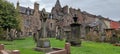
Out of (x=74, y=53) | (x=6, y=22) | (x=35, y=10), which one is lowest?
(x=74, y=53)

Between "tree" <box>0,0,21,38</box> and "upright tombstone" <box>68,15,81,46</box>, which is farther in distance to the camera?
"tree" <box>0,0,21,38</box>

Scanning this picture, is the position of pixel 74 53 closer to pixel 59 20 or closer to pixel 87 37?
pixel 87 37

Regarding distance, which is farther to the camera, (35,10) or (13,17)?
(35,10)

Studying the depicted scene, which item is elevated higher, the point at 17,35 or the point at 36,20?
the point at 36,20


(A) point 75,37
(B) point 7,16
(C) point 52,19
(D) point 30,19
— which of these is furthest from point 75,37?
(C) point 52,19

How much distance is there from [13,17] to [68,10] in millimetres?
37286

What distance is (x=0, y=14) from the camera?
4997cm

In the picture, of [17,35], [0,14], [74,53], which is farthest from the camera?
[17,35]

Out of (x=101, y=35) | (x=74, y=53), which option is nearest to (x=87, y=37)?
(x=101, y=35)

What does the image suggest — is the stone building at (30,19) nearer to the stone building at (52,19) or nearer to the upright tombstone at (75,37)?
the stone building at (52,19)

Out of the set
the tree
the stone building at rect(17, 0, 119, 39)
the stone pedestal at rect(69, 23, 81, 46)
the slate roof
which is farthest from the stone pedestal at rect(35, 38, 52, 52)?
the slate roof

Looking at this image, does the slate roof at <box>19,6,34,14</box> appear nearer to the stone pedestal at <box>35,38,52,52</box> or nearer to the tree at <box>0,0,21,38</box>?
the tree at <box>0,0,21,38</box>

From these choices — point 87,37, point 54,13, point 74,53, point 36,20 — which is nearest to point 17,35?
point 36,20

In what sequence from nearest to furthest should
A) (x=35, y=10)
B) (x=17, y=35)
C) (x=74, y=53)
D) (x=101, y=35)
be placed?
(x=74, y=53) → (x=101, y=35) → (x=17, y=35) → (x=35, y=10)
